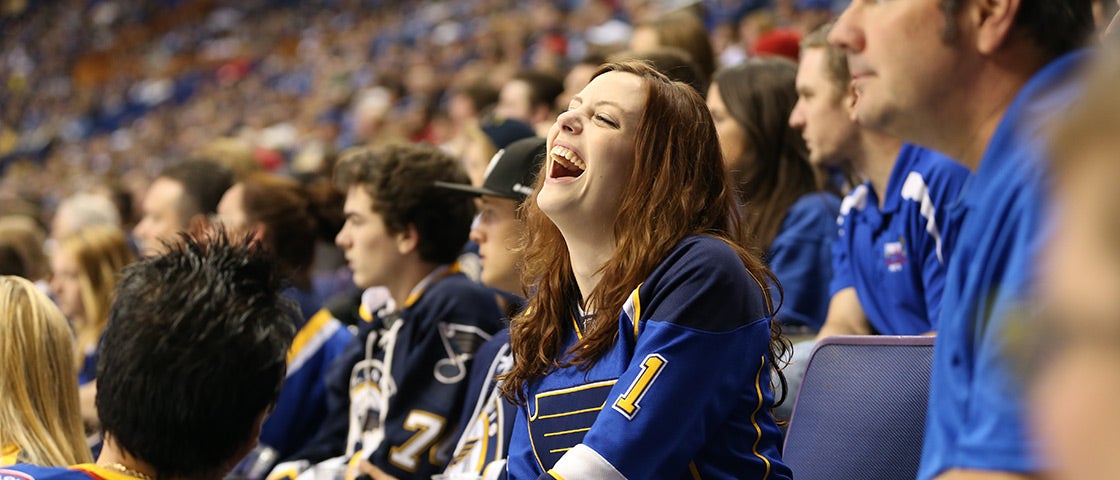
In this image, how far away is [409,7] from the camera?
15.9 m

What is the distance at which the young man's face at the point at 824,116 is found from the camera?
2.83 m

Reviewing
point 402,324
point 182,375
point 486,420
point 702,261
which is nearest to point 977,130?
point 702,261

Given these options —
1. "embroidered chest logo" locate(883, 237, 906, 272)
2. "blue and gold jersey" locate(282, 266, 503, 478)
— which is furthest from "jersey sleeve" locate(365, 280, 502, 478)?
"embroidered chest logo" locate(883, 237, 906, 272)

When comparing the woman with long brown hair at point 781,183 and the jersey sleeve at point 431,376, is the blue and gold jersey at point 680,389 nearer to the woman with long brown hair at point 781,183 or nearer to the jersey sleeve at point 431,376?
the jersey sleeve at point 431,376

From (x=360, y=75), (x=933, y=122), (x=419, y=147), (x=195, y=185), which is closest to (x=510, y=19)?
(x=360, y=75)

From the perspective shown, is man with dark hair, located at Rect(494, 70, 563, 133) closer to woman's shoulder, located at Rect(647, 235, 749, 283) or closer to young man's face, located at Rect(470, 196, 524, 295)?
young man's face, located at Rect(470, 196, 524, 295)

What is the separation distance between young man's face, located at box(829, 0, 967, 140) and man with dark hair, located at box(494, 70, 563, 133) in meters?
3.31

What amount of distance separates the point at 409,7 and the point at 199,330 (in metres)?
14.7

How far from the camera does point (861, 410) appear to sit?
2.00 metres

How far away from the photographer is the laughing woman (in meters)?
1.69

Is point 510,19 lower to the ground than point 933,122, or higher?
lower

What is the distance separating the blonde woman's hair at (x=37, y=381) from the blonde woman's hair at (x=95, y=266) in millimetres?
1996

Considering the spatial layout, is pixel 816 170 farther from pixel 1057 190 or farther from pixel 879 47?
pixel 1057 190

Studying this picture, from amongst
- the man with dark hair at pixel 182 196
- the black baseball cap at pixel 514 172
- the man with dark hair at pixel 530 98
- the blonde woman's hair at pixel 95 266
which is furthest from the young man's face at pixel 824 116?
the blonde woman's hair at pixel 95 266
